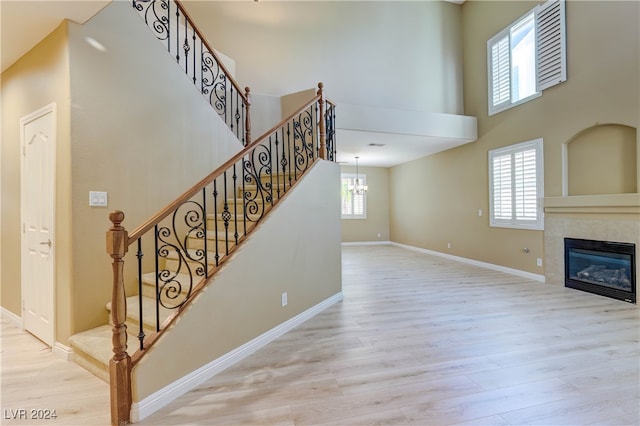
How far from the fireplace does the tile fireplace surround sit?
3.1 inches

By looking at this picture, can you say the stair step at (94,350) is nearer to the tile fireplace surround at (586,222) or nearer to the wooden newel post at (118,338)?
the wooden newel post at (118,338)

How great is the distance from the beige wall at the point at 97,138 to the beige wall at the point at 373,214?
6939 mm

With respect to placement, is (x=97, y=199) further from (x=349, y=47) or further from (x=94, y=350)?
(x=349, y=47)

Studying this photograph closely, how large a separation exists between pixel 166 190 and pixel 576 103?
590cm

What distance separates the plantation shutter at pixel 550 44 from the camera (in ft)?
15.5

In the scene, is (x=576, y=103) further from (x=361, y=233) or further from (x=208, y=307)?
(x=361, y=233)

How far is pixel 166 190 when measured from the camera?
3301 mm

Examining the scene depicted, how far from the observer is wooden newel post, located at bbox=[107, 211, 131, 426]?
70.1 inches

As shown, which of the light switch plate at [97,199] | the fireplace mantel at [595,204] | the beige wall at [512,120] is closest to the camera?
the light switch plate at [97,199]

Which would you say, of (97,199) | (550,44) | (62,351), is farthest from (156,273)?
(550,44)

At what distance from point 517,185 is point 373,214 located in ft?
16.6

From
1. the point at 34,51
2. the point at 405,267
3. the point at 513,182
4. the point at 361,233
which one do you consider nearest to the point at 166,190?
the point at 34,51

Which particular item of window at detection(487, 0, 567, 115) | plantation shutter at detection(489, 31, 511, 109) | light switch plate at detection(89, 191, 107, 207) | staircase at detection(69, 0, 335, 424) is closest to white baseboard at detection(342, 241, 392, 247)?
window at detection(487, 0, 567, 115)

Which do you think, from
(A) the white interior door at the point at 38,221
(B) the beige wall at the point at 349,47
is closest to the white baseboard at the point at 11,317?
(A) the white interior door at the point at 38,221
